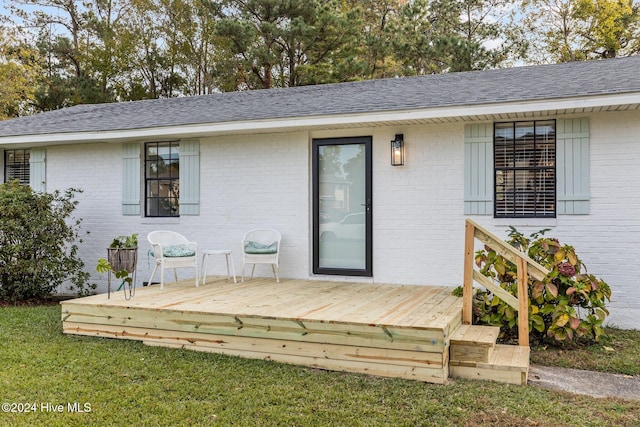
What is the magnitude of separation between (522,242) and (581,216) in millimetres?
898

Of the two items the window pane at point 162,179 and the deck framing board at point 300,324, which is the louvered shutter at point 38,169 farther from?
the deck framing board at point 300,324

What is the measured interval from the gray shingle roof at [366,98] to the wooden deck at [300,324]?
2168mm

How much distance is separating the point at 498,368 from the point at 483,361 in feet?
0.41

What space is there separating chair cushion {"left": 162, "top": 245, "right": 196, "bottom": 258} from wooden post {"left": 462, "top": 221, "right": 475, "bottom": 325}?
10.6 feet

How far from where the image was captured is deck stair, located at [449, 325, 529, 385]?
12.4 ft

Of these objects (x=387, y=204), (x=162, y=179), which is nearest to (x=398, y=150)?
(x=387, y=204)

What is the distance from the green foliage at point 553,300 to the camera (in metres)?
4.61

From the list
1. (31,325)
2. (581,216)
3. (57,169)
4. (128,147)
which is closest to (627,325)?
(581,216)

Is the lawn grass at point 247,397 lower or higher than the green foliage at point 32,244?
lower

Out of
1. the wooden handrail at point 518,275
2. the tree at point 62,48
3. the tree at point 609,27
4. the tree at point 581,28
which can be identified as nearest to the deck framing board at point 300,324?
the wooden handrail at point 518,275

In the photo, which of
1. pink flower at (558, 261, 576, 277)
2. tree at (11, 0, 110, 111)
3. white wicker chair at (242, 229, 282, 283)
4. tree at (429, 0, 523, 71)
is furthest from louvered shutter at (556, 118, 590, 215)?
tree at (11, 0, 110, 111)

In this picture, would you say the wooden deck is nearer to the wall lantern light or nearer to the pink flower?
the pink flower

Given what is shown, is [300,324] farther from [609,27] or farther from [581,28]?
[581,28]

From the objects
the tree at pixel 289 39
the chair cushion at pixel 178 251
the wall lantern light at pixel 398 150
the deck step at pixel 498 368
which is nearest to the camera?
the deck step at pixel 498 368
